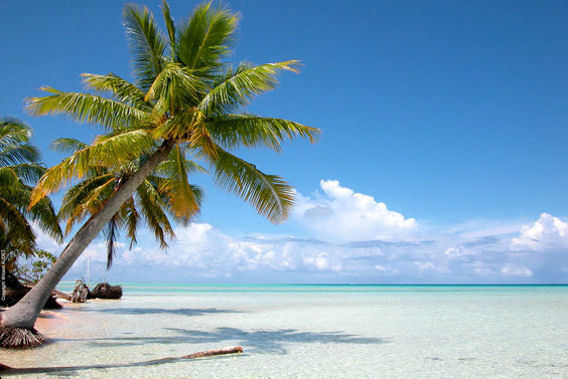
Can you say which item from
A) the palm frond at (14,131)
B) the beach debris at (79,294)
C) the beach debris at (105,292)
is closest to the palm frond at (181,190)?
the palm frond at (14,131)

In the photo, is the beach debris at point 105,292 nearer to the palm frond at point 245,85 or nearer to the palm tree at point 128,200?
the palm tree at point 128,200

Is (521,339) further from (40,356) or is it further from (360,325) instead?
(40,356)

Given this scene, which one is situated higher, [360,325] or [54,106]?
[54,106]

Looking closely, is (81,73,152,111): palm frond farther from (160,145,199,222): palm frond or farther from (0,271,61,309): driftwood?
(0,271,61,309): driftwood

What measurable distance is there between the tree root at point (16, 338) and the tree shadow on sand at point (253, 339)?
125 cm

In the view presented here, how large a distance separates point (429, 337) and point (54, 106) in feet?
31.6

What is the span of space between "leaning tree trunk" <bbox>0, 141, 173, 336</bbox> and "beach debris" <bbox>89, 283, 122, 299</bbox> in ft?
65.3

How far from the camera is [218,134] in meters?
9.29

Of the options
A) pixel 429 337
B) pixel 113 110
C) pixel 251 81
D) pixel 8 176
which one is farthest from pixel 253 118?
pixel 8 176

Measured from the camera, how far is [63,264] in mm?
8117

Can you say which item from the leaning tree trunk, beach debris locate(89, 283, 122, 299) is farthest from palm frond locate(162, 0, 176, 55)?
beach debris locate(89, 283, 122, 299)

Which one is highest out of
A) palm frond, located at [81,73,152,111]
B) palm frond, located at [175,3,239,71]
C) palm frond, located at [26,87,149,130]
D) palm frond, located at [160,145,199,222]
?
palm frond, located at [175,3,239,71]

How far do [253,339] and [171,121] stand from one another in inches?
208

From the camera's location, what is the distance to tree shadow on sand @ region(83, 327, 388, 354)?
9070 millimetres
